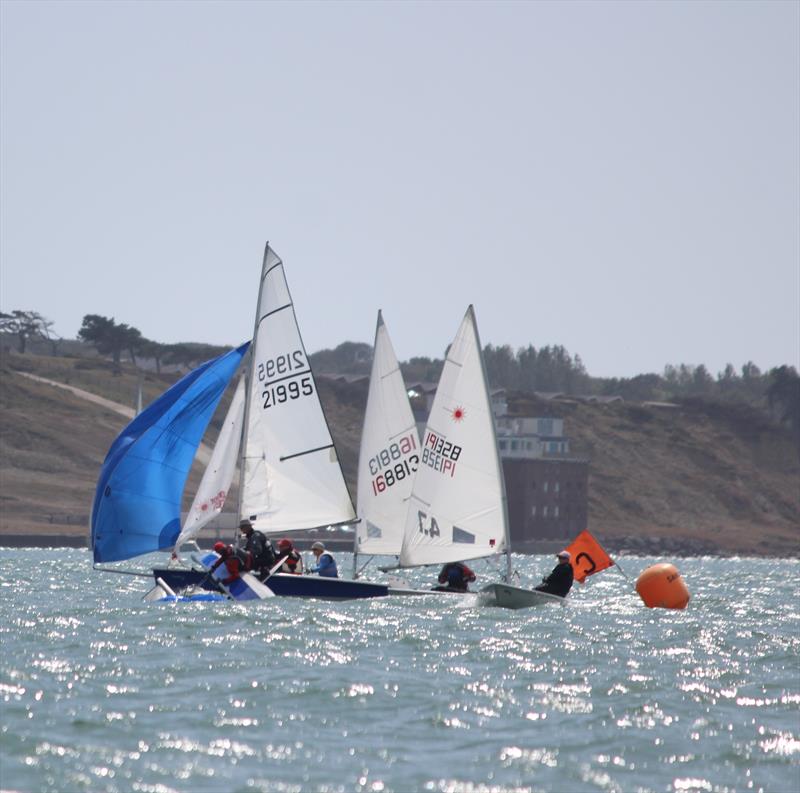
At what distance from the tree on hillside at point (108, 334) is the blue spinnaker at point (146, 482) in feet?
401

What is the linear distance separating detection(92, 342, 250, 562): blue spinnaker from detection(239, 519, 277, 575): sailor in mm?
1271

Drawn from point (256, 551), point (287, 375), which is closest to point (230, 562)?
point (256, 551)

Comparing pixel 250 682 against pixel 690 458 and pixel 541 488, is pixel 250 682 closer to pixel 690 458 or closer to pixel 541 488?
pixel 541 488

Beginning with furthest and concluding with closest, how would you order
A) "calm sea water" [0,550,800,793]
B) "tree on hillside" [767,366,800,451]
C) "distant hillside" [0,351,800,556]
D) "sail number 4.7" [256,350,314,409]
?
"tree on hillside" [767,366,800,451]
"distant hillside" [0,351,800,556]
"sail number 4.7" [256,350,314,409]
"calm sea water" [0,550,800,793]

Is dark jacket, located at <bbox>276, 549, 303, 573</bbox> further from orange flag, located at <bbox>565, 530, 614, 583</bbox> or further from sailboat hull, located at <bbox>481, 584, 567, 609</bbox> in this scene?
orange flag, located at <bbox>565, 530, 614, 583</bbox>

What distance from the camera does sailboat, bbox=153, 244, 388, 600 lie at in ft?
107

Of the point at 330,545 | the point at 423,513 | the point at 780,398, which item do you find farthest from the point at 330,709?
the point at 780,398

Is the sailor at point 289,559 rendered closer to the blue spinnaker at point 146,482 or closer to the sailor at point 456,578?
the blue spinnaker at point 146,482

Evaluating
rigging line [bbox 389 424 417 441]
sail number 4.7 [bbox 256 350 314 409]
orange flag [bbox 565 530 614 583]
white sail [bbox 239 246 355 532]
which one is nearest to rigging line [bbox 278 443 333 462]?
white sail [bbox 239 246 355 532]

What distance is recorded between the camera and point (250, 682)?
760 inches

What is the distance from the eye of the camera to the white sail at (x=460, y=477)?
34.0 metres

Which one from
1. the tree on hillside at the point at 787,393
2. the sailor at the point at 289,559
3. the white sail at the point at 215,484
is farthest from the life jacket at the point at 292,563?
the tree on hillside at the point at 787,393

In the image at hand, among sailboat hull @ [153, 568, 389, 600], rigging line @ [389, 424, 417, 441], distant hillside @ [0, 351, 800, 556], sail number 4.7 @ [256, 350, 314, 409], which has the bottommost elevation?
sailboat hull @ [153, 568, 389, 600]

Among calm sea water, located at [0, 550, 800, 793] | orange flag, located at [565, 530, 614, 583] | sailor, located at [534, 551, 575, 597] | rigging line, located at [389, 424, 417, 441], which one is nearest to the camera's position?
calm sea water, located at [0, 550, 800, 793]
